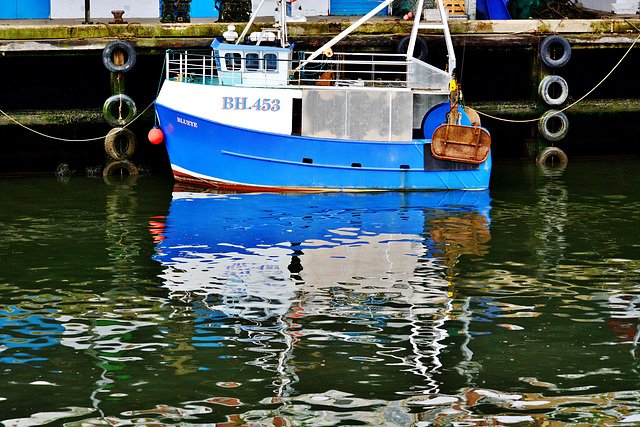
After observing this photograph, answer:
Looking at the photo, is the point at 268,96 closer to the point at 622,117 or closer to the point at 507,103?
the point at 507,103

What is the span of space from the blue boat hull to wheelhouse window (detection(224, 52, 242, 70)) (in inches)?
55.0

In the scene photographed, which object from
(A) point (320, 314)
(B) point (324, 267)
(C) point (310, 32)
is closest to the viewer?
(A) point (320, 314)

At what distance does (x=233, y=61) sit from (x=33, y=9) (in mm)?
10373

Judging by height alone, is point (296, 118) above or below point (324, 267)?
above

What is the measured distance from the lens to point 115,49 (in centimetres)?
1945

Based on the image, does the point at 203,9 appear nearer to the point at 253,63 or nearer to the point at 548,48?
the point at 253,63

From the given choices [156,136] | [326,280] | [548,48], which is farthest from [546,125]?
[326,280]

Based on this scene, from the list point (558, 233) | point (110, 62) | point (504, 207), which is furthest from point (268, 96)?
point (558, 233)

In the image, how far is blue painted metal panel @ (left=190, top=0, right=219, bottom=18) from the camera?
1040 inches

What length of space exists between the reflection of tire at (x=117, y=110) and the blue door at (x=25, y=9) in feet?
26.0

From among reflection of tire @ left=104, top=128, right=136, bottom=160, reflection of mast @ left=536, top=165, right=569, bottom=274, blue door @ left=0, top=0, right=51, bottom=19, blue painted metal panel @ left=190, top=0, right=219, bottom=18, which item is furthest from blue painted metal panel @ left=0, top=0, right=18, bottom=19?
reflection of mast @ left=536, top=165, right=569, bottom=274

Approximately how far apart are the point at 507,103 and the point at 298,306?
42.5 ft

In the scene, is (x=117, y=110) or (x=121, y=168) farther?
(x=121, y=168)

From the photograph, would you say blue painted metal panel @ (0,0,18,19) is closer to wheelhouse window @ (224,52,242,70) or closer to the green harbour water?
wheelhouse window @ (224,52,242,70)
